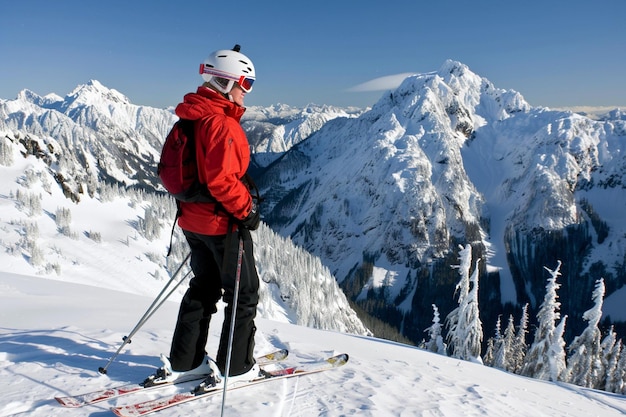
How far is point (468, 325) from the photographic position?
27156mm

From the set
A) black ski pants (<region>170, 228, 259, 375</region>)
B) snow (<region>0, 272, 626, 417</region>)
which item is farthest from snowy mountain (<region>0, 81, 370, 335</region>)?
black ski pants (<region>170, 228, 259, 375</region>)

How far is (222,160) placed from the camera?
4355 millimetres

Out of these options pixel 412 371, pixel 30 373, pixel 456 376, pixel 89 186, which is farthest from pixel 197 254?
pixel 89 186

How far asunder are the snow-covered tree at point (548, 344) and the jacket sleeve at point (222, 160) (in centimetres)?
2805

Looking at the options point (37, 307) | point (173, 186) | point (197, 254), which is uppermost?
point (173, 186)

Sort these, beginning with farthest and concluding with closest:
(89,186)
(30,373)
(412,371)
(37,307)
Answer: (89,186), (37,307), (412,371), (30,373)

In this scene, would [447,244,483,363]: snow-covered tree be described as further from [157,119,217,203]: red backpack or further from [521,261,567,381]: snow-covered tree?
[157,119,217,203]: red backpack

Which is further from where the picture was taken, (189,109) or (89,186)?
(89,186)

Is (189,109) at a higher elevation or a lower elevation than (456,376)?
higher

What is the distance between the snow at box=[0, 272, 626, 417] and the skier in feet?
1.40

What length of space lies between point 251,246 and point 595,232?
787 feet

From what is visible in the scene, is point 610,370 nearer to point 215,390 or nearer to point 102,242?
point 215,390

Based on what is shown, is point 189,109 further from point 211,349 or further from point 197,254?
point 211,349

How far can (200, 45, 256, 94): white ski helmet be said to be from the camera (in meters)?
4.84
